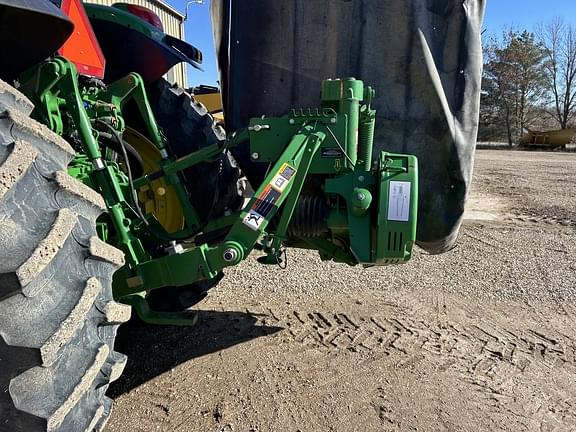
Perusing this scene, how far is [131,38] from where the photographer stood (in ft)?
8.87

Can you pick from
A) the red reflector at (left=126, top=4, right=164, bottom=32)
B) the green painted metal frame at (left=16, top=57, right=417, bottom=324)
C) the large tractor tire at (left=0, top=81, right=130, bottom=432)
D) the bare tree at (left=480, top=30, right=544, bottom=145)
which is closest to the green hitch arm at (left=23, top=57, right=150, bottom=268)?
the green painted metal frame at (left=16, top=57, right=417, bottom=324)

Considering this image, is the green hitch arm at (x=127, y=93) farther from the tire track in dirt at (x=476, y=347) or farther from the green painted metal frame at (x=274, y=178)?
the tire track in dirt at (x=476, y=347)

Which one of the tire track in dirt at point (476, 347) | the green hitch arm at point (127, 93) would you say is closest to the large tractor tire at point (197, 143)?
the green hitch arm at point (127, 93)

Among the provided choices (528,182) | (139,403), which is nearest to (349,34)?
(139,403)

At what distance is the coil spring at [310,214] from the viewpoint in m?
2.26

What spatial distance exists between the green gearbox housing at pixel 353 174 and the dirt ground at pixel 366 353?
693 mm

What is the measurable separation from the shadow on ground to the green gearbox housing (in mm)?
985

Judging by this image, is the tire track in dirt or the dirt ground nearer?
the dirt ground

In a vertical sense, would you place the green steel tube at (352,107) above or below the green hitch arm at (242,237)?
above

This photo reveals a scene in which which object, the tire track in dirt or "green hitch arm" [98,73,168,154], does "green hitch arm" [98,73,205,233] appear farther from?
the tire track in dirt

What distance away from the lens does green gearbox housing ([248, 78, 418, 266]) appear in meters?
2.03

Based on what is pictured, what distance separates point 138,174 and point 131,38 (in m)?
0.74

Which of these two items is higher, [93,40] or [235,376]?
[93,40]

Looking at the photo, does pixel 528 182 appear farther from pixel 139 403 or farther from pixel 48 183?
pixel 48 183
